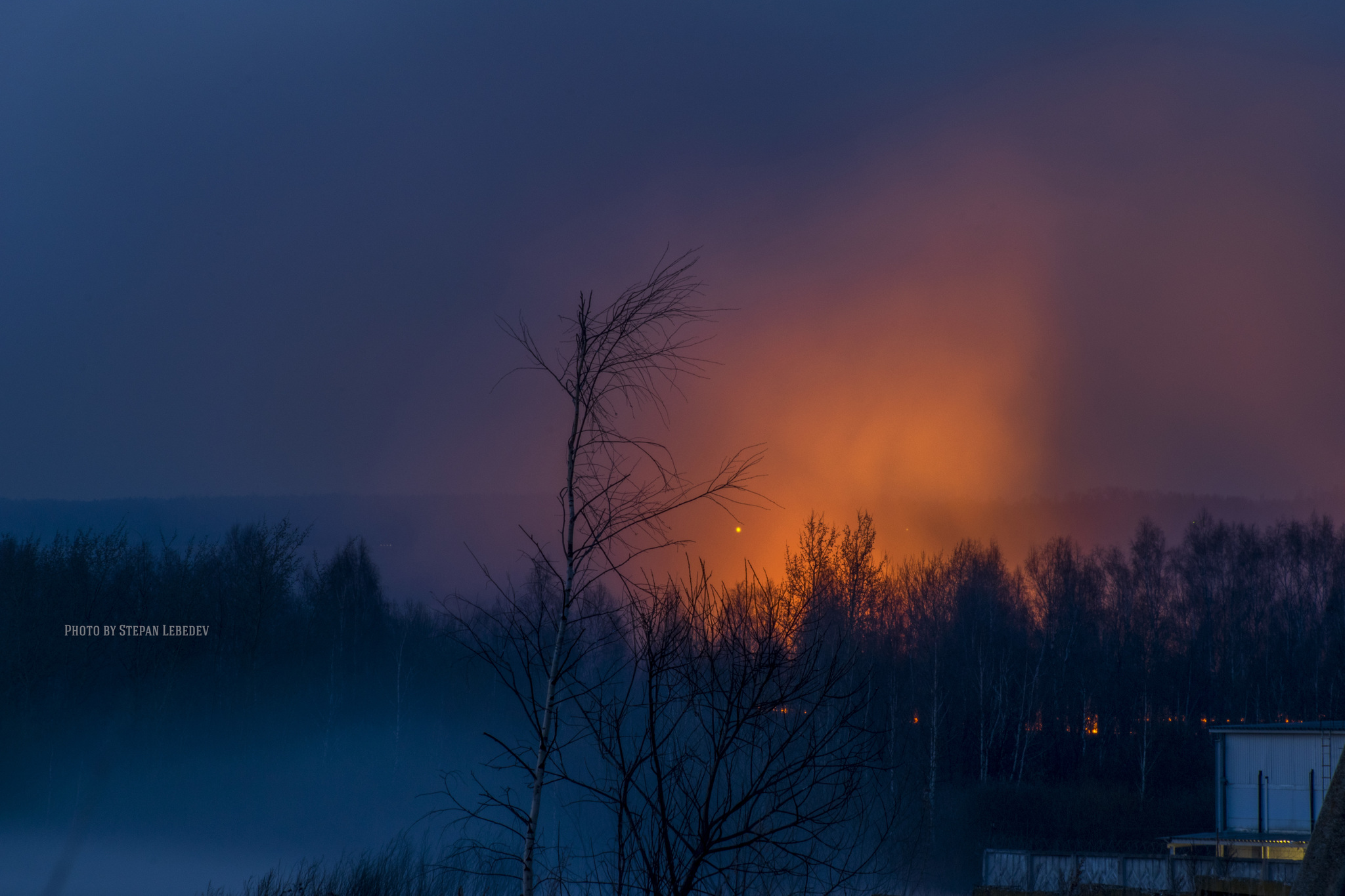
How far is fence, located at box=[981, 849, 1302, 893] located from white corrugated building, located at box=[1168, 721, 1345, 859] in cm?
423

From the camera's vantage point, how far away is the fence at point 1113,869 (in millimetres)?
18141

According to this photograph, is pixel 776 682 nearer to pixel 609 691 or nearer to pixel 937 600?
pixel 609 691

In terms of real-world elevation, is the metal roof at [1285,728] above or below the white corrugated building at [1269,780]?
above

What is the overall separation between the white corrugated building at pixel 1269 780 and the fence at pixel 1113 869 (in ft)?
13.9

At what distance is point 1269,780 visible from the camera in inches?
1142

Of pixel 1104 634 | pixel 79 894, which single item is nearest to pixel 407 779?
pixel 79 894

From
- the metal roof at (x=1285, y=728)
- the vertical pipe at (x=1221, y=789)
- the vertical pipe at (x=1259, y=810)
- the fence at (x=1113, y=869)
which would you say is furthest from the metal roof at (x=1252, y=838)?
the fence at (x=1113, y=869)

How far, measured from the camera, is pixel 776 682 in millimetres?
5605

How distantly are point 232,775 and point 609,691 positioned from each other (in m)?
50.5

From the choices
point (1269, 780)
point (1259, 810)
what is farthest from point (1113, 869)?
point (1269, 780)

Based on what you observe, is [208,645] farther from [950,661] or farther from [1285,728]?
[1285,728]

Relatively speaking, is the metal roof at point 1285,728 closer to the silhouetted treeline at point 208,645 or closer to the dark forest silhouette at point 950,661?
the dark forest silhouette at point 950,661

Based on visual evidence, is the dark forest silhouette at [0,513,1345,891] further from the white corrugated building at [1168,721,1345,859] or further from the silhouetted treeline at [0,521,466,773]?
the white corrugated building at [1168,721,1345,859]

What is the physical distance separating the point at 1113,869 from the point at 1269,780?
8.68 m
